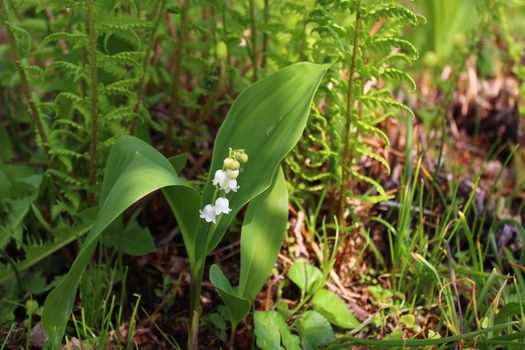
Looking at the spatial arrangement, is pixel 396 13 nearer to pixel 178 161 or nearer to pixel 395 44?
pixel 395 44

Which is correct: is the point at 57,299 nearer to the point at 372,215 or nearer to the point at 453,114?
the point at 372,215

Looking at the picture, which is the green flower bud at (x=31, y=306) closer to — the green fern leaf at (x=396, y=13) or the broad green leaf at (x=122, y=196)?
the broad green leaf at (x=122, y=196)

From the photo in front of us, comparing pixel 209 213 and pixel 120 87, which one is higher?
pixel 120 87

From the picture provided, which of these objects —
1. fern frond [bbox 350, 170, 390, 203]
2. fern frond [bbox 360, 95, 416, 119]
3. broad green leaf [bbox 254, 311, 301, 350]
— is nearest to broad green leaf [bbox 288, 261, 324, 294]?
broad green leaf [bbox 254, 311, 301, 350]

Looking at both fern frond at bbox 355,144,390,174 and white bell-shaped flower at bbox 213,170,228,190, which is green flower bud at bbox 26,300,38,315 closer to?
white bell-shaped flower at bbox 213,170,228,190

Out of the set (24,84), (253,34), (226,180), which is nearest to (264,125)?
(226,180)

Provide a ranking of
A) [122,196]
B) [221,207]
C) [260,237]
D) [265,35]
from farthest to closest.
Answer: [265,35] < [260,237] < [221,207] < [122,196]

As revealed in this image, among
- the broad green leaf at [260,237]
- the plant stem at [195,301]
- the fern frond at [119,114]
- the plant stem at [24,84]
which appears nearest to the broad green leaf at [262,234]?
the broad green leaf at [260,237]

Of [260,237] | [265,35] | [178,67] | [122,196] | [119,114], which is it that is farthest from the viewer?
[265,35]
